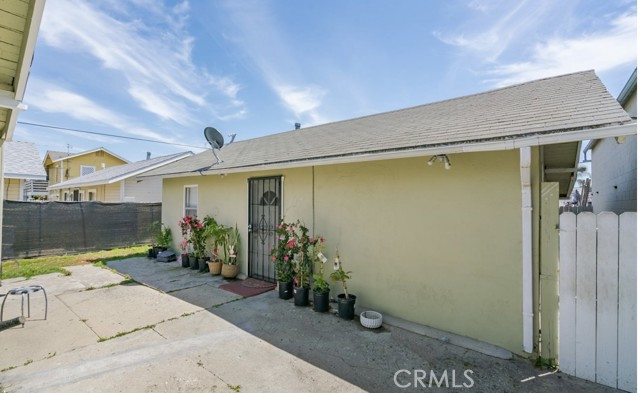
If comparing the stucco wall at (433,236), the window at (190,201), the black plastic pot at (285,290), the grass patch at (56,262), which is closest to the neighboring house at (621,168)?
the stucco wall at (433,236)

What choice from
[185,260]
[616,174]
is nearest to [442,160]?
[616,174]

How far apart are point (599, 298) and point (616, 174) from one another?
5892mm

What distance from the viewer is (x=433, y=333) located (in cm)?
404

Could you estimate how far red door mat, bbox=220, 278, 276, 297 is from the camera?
596 centimetres

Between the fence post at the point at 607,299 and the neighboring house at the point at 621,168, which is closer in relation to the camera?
the fence post at the point at 607,299

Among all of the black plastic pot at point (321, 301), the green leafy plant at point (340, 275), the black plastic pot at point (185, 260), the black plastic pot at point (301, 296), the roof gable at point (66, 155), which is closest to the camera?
the green leafy plant at point (340, 275)

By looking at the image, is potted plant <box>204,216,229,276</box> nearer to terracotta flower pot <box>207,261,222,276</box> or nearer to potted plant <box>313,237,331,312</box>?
terracotta flower pot <box>207,261,222,276</box>

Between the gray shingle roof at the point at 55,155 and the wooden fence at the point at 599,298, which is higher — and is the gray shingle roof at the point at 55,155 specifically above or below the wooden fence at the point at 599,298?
above

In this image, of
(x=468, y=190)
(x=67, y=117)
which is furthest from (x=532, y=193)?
(x=67, y=117)

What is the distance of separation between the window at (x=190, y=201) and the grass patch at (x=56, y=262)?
112 inches

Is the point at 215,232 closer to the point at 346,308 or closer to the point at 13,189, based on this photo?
the point at 346,308

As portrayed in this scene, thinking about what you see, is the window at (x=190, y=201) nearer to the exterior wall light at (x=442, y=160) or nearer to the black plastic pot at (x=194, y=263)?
the black plastic pot at (x=194, y=263)

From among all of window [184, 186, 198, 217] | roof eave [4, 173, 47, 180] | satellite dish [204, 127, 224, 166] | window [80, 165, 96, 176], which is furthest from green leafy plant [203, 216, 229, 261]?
window [80, 165, 96, 176]

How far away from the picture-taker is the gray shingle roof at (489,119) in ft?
10.4
